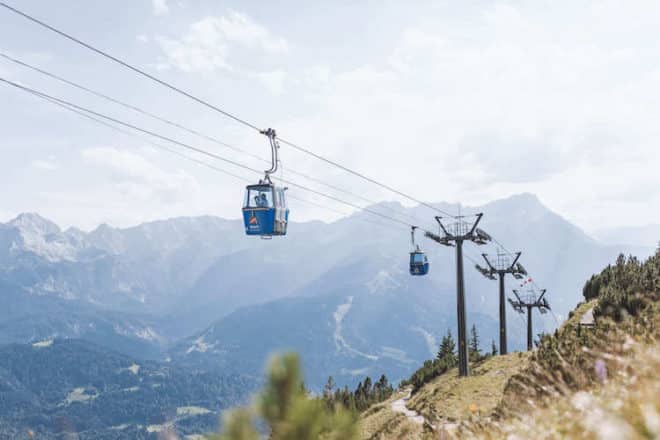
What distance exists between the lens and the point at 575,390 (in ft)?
30.5

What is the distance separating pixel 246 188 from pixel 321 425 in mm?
Answer: 24731

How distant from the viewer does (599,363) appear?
6.36 m

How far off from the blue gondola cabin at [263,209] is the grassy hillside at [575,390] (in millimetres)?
11185

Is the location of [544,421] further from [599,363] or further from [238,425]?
[238,425]

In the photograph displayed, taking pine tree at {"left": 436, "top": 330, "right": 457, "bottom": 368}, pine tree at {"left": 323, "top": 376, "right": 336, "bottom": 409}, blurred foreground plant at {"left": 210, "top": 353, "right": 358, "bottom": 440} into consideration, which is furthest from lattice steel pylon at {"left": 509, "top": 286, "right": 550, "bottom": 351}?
blurred foreground plant at {"left": 210, "top": 353, "right": 358, "bottom": 440}

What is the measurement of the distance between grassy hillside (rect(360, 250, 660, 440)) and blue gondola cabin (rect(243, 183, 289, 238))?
36.7 ft

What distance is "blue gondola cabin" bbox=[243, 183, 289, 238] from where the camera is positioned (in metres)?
27.4

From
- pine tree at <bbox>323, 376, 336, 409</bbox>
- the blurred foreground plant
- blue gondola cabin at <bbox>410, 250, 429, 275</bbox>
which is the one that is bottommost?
pine tree at <bbox>323, 376, 336, 409</bbox>

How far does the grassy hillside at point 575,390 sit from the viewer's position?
5.22m

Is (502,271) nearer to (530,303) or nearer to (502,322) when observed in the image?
(502,322)

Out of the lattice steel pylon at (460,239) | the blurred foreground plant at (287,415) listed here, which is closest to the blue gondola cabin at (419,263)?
the lattice steel pylon at (460,239)

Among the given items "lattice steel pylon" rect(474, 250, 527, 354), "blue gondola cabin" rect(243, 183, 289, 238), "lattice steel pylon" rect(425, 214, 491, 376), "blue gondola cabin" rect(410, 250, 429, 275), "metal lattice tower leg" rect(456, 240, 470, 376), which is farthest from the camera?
"lattice steel pylon" rect(474, 250, 527, 354)

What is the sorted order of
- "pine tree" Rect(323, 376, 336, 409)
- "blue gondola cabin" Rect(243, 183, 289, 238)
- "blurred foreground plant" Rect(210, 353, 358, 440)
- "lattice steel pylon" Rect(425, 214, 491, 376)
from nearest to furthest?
"blurred foreground plant" Rect(210, 353, 358, 440), "pine tree" Rect(323, 376, 336, 409), "blue gondola cabin" Rect(243, 183, 289, 238), "lattice steel pylon" Rect(425, 214, 491, 376)

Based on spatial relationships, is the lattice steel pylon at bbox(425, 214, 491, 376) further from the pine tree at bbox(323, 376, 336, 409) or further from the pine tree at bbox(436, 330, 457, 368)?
the pine tree at bbox(323, 376, 336, 409)
